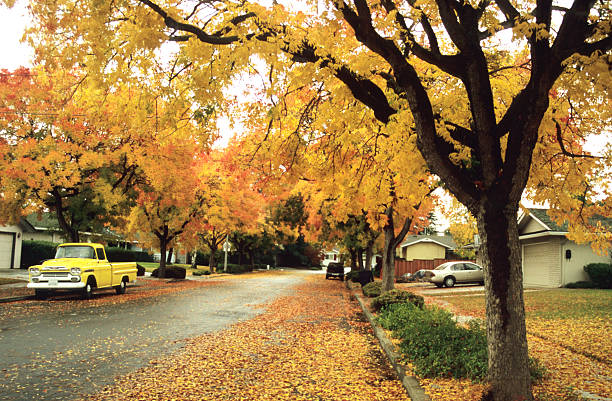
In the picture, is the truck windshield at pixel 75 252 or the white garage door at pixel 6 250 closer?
the truck windshield at pixel 75 252

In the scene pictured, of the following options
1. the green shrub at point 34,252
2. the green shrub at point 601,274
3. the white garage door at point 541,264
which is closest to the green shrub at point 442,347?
the green shrub at point 601,274

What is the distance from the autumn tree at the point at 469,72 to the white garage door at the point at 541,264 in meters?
22.1

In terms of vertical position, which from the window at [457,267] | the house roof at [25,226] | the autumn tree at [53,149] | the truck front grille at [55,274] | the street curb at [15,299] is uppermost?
the autumn tree at [53,149]

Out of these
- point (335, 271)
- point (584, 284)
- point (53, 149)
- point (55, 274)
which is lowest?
point (335, 271)

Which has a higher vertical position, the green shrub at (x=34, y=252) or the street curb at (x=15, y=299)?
the green shrub at (x=34, y=252)

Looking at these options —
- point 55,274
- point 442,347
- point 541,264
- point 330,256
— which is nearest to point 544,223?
point 541,264

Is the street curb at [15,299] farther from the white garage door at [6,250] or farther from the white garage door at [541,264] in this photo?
the white garage door at [541,264]

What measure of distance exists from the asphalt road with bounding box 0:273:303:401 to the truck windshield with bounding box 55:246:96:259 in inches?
129

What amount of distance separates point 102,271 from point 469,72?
16.7m

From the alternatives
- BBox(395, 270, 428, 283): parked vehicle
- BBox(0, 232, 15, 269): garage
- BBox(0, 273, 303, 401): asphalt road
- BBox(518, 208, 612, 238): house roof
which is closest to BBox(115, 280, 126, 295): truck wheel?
BBox(0, 273, 303, 401): asphalt road

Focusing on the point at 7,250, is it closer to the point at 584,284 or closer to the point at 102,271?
the point at 102,271

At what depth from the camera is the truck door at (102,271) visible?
1805 cm

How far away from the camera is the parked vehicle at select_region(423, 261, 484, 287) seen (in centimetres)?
2961

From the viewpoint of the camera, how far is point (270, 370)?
716 centimetres
